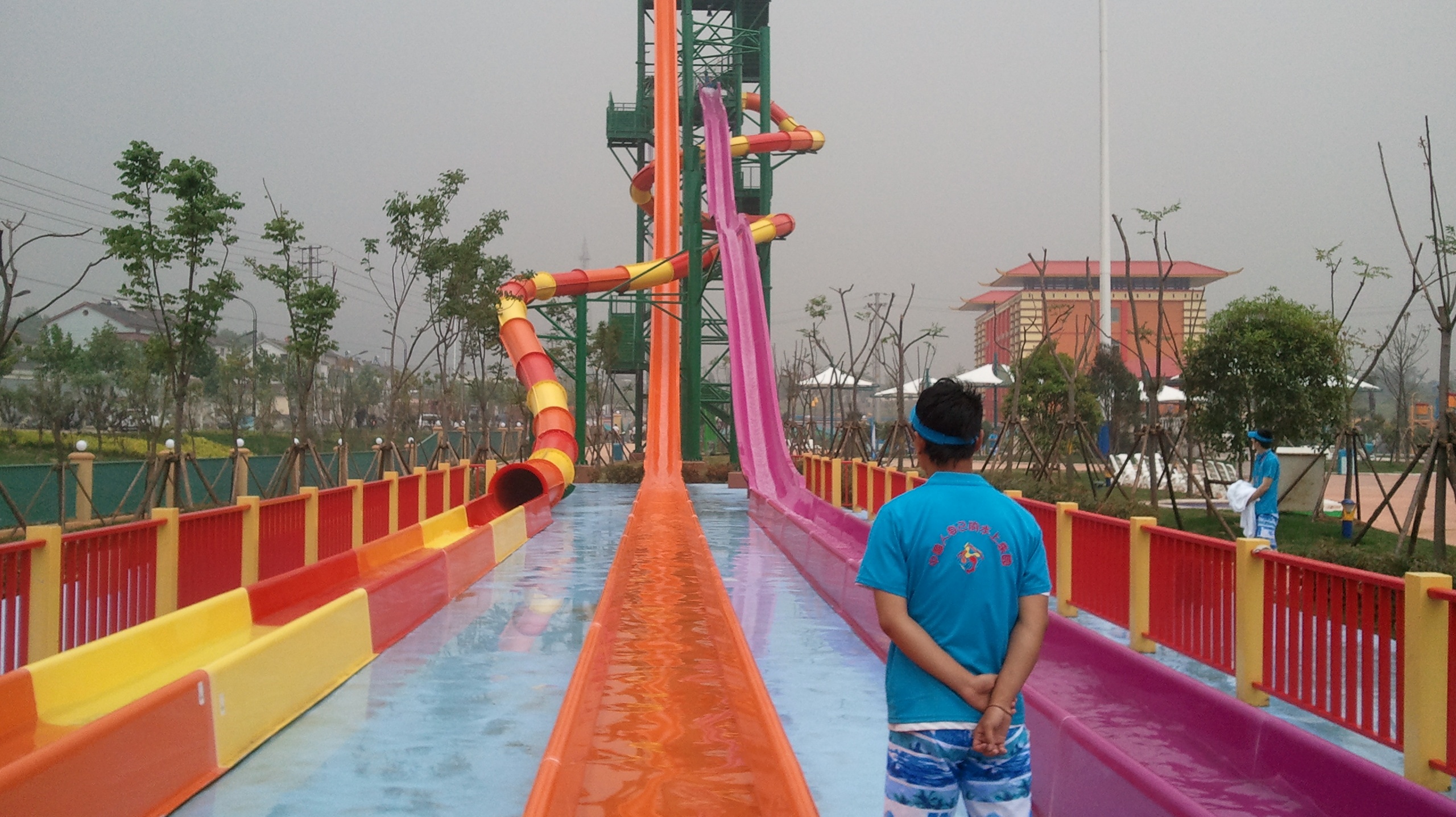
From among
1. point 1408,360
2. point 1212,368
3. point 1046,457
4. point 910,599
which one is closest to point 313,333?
point 1046,457

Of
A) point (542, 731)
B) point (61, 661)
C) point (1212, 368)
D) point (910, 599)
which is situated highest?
point (1212, 368)

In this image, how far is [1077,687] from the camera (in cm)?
630

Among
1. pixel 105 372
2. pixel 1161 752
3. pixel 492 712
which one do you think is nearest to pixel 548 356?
pixel 492 712

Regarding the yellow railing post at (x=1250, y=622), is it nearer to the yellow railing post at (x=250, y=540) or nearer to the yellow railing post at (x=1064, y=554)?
the yellow railing post at (x=1064, y=554)

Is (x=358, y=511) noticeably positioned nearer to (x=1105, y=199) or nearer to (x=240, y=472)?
(x=240, y=472)

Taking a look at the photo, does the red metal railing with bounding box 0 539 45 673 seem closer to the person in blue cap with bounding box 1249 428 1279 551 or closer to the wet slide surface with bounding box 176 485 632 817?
the wet slide surface with bounding box 176 485 632 817

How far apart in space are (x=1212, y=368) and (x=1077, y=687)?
1307 cm

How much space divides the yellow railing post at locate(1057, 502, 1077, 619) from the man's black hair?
20.0 feet

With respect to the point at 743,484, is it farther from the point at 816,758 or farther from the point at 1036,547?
the point at 1036,547

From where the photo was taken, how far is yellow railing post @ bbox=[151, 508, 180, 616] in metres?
7.37

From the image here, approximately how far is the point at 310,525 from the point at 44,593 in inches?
167

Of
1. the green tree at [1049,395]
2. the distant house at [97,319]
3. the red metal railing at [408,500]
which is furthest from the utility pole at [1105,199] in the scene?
the distant house at [97,319]

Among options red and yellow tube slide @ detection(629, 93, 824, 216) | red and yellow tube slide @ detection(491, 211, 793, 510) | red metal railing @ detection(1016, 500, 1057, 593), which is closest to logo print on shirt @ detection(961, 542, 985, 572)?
red metal railing @ detection(1016, 500, 1057, 593)

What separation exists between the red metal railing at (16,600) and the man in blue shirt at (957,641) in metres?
4.63
